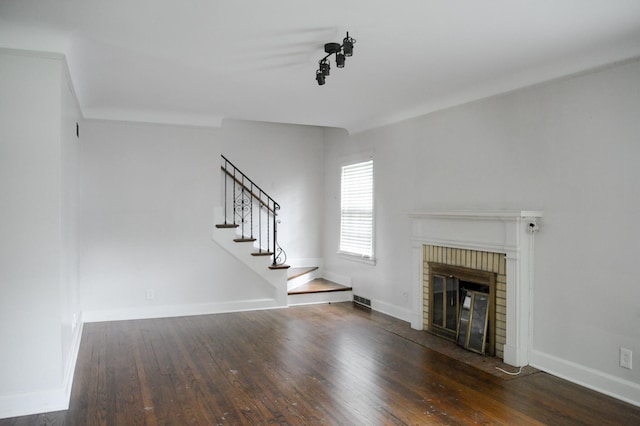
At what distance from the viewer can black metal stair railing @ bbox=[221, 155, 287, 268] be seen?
6.73 metres

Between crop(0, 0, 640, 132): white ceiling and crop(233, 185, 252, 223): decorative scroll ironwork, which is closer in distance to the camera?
crop(0, 0, 640, 132): white ceiling

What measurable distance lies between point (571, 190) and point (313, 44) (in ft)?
8.06

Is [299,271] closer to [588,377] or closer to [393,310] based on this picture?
[393,310]

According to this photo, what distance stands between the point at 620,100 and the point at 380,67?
1.90 meters

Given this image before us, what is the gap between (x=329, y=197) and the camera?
294 inches

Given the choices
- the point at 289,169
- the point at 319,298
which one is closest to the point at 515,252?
the point at 319,298

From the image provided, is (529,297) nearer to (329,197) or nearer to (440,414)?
(440,414)

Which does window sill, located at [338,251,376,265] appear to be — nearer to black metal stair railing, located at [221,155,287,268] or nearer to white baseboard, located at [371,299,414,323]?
white baseboard, located at [371,299,414,323]

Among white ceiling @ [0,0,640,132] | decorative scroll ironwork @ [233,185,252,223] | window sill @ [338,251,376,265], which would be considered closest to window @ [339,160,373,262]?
window sill @ [338,251,376,265]

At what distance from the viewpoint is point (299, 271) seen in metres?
7.17

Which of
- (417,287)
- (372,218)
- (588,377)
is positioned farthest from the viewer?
(372,218)

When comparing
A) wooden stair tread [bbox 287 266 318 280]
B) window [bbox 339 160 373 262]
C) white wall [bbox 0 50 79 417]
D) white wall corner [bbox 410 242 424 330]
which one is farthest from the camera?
wooden stair tread [bbox 287 266 318 280]

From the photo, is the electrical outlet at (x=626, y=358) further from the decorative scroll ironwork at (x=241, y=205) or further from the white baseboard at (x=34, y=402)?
the decorative scroll ironwork at (x=241, y=205)

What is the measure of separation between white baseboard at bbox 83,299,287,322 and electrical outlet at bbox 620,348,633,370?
13.5 ft
